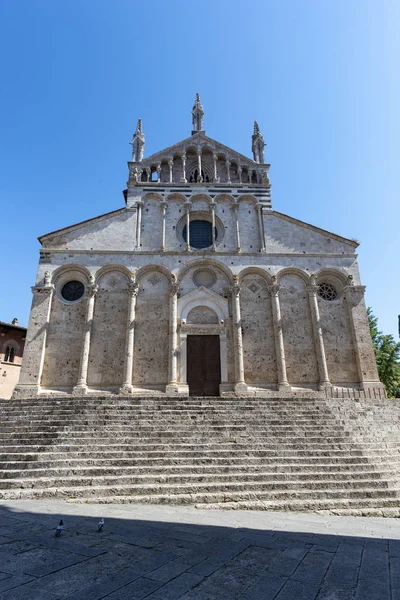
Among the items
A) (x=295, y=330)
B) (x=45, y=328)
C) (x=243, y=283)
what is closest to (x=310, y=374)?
(x=295, y=330)

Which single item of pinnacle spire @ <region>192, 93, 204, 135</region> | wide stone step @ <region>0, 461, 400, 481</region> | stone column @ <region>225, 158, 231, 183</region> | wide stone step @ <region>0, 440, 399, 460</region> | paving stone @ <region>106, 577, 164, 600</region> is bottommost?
paving stone @ <region>106, 577, 164, 600</region>

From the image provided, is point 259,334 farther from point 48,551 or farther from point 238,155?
point 48,551

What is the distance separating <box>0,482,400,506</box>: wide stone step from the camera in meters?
7.32

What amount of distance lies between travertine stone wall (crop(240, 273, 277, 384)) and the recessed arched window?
3170 millimetres

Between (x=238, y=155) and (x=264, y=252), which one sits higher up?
(x=238, y=155)

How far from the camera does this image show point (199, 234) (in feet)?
65.1

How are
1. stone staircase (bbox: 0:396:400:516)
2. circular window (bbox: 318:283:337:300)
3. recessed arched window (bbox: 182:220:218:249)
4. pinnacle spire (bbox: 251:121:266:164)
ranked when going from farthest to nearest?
pinnacle spire (bbox: 251:121:266:164), recessed arched window (bbox: 182:220:218:249), circular window (bbox: 318:283:337:300), stone staircase (bbox: 0:396:400:516)

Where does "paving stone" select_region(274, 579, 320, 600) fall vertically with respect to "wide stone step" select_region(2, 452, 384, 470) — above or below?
below

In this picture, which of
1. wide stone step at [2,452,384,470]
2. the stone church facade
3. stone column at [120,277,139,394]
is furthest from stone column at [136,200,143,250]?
wide stone step at [2,452,384,470]

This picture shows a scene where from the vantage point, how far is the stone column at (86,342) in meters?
15.7

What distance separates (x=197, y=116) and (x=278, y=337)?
16.3m

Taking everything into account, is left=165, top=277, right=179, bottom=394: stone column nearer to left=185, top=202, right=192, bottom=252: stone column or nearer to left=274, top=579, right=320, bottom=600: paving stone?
left=185, top=202, right=192, bottom=252: stone column

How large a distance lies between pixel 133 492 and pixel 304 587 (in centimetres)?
518

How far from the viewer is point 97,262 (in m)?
18.1
